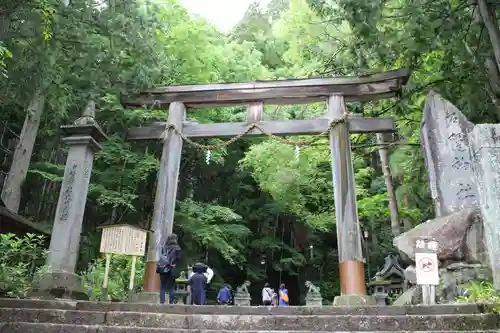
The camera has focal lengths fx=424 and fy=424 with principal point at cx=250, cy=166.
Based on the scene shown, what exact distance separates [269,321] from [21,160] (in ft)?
37.6

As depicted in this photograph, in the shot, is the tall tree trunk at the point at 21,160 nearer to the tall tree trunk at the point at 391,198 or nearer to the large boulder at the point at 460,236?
the tall tree trunk at the point at 391,198

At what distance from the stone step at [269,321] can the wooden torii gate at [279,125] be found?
16.4 feet

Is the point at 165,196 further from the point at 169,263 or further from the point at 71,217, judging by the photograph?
the point at 169,263

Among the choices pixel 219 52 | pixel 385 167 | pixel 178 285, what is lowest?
pixel 178 285

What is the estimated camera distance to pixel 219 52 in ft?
51.1

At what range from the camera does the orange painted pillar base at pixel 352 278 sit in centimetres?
909

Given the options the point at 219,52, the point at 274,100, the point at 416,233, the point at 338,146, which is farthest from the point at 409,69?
the point at 219,52

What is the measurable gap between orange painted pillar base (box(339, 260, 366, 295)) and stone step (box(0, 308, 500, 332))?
4.87 metres

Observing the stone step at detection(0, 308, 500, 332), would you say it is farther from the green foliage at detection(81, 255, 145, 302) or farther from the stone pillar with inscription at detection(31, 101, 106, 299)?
the green foliage at detection(81, 255, 145, 302)

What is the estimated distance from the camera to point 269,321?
4.43 metres

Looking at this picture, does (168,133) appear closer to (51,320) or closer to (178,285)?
(178,285)

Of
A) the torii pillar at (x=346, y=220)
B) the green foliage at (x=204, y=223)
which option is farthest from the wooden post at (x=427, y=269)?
the green foliage at (x=204, y=223)

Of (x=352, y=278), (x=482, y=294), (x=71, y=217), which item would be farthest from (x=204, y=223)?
(x=482, y=294)

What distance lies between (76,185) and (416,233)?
6.66 meters
